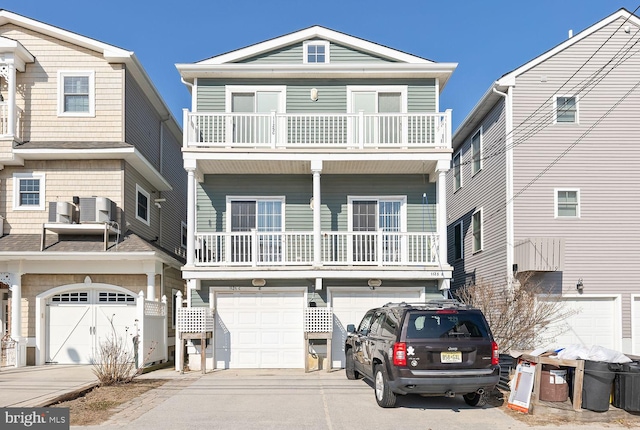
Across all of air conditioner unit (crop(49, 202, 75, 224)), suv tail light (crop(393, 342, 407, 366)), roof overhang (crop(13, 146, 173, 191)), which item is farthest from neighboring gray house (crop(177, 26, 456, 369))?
suv tail light (crop(393, 342, 407, 366))

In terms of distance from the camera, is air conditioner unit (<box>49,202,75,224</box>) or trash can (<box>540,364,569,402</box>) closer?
trash can (<box>540,364,569,402</box>)

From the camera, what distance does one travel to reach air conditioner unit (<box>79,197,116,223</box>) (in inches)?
580

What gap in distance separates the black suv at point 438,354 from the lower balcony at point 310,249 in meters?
5.36

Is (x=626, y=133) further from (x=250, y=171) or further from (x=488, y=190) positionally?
(x=250, y=171)

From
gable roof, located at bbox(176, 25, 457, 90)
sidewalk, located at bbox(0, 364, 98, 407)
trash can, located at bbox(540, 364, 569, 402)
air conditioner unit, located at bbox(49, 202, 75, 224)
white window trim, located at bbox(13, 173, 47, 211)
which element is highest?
gable roof, located at bbox(176, 25, 457, 90)

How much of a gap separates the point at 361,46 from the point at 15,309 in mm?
12067

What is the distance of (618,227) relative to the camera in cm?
1528

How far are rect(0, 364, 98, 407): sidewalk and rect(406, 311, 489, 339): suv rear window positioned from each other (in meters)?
6.21

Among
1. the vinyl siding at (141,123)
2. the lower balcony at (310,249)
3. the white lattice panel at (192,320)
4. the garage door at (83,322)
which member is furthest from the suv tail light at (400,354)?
the vinyl siding at (141,123)

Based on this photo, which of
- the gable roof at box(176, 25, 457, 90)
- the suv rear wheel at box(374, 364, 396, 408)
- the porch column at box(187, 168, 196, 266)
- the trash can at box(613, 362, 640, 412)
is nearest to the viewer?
the trash can at box(613, 362, 640, 412)

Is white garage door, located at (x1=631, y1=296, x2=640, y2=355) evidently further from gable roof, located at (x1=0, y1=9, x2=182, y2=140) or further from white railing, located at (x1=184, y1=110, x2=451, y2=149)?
gable roof, located at (x1=0, y1=9, x2=182, y2=140)

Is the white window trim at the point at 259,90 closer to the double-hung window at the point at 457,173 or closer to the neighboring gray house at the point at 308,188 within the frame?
the neighboring gray house at the point at 308,188

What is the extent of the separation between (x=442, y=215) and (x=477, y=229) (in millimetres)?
4780

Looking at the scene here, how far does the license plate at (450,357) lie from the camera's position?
8.37m
